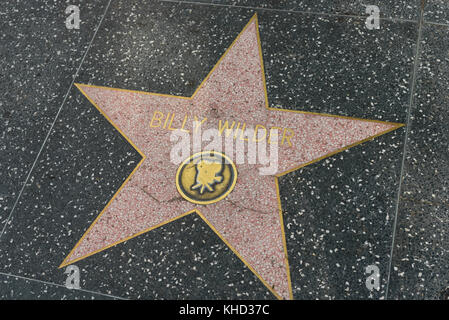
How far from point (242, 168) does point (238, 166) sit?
3 cm

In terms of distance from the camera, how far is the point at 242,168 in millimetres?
2275

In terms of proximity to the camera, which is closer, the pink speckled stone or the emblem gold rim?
the pink speckled stone

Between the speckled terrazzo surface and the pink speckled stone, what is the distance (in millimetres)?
12

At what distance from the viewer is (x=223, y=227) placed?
213 centimetres

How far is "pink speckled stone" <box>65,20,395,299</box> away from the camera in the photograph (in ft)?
6.87

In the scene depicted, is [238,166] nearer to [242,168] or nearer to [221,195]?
[242,168]

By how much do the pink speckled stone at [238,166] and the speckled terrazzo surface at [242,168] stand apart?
12mm

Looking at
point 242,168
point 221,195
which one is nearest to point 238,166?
point 242,168

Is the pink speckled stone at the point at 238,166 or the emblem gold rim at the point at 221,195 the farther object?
the emblem gold rim at the point at 221,195

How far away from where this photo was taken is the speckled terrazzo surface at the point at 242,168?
2027mm

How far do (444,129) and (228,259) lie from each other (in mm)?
1606

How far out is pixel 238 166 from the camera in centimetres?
228

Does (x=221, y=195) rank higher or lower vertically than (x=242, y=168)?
lower

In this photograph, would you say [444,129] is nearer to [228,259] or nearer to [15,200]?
[228,259]
